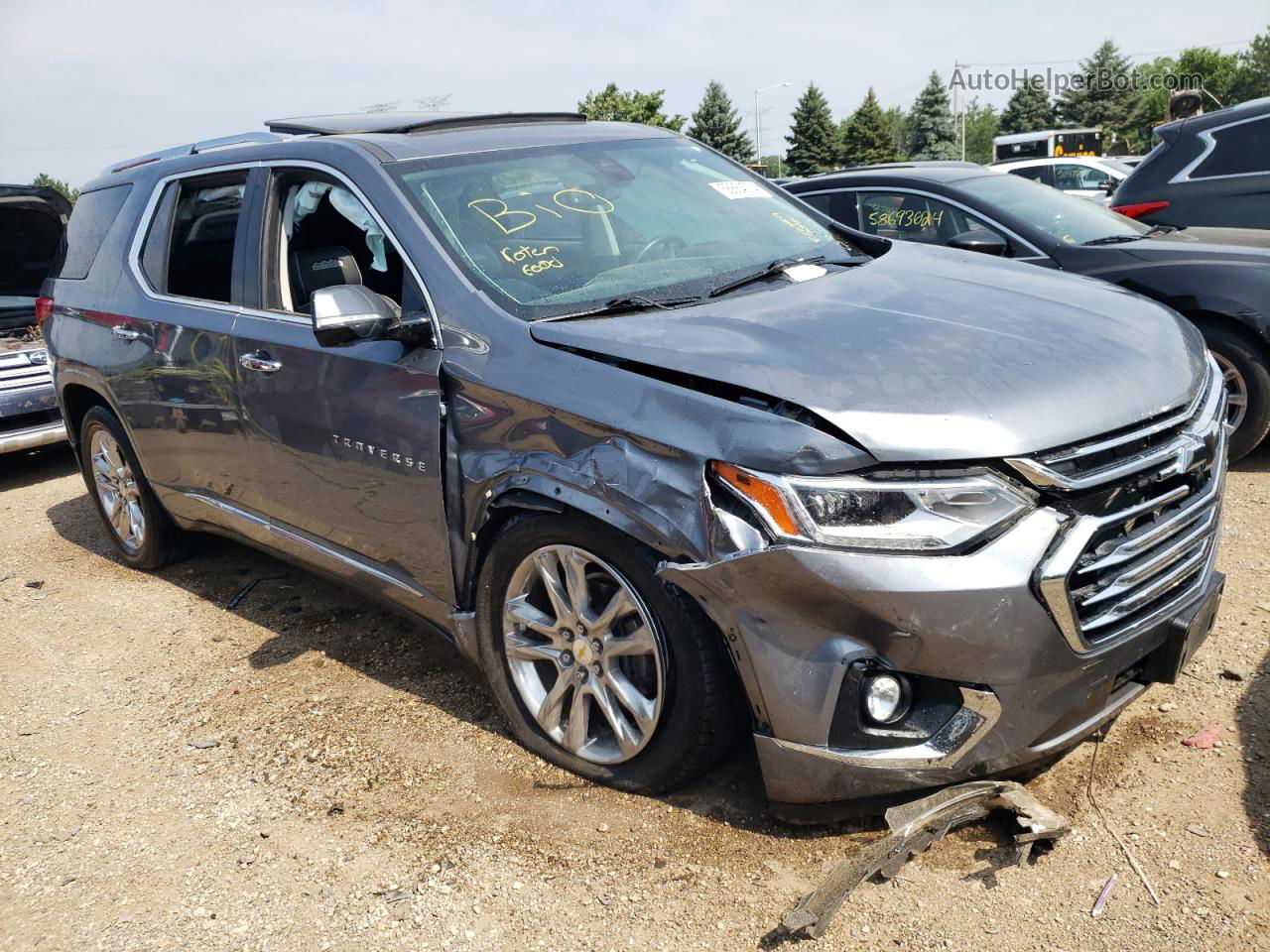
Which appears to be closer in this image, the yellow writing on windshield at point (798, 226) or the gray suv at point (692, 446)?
the gray suv at point (692, 446)

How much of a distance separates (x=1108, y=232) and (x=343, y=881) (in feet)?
17.3

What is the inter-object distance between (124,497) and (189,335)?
1.51 metres

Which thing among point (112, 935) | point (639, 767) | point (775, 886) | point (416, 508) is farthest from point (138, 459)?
point (775, 886)

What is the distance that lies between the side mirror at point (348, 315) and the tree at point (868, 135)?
70530mm

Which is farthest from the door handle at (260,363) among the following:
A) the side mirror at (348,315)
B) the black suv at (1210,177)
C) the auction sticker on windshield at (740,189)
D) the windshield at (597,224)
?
the black suv at (1210,177)

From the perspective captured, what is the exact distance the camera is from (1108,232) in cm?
609

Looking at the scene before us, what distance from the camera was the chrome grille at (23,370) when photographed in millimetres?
7375

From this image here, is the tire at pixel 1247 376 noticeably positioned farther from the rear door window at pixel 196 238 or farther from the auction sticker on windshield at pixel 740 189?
the rear door window at pixel 196 238

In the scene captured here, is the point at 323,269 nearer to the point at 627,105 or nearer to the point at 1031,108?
the point at 627,105

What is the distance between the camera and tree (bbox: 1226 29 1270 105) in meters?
86.9

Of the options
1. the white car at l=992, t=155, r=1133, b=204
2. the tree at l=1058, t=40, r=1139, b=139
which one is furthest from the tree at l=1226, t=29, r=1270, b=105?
the white car at l=992, t=155, r=1133, b=204

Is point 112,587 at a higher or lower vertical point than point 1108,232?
lower

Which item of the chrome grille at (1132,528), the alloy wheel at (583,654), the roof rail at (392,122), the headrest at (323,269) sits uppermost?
the roof rail at (392,122)

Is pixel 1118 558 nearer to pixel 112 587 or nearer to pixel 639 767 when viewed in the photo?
pixel 639 767
